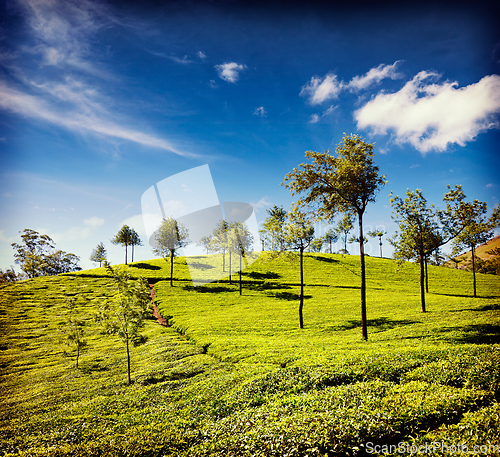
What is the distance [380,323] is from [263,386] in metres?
22.1

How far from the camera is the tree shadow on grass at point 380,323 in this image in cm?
2615

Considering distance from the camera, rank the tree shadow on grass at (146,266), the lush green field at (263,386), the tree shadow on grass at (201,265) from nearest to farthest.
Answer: the lush green field at (263,386) < the tree shadow on grass at (146,266) < the tree shadow on grass at (201,265)

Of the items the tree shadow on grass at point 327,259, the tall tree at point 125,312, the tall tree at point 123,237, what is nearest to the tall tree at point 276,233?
the tall tree at point 125,312

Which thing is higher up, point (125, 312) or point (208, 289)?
point (125, 312)

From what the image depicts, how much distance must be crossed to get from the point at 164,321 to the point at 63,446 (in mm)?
30619

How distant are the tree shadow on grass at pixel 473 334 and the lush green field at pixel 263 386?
0.47ft

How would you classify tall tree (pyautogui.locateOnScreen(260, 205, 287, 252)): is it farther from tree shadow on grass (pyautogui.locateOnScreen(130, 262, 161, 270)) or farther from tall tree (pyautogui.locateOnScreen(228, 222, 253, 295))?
tree shadow on grass (pyautogui.locateOnScreen(130, 262, 161, 270))

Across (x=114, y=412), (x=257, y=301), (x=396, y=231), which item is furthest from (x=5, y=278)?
(x=396, y=231)

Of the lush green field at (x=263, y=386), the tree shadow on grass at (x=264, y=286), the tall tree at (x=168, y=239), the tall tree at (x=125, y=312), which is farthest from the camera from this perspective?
the tall tree at (x=168, y=239)

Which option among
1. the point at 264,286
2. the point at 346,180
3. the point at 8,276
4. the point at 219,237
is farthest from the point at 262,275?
the point at 8,276

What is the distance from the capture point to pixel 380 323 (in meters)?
28.1

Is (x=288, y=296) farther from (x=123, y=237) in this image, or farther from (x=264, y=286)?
(x=123, y=237)

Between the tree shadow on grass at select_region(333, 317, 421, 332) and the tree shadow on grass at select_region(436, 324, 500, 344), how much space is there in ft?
16.2

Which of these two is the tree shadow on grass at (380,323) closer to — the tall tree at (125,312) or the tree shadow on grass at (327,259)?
the tall tree at (125,312)
